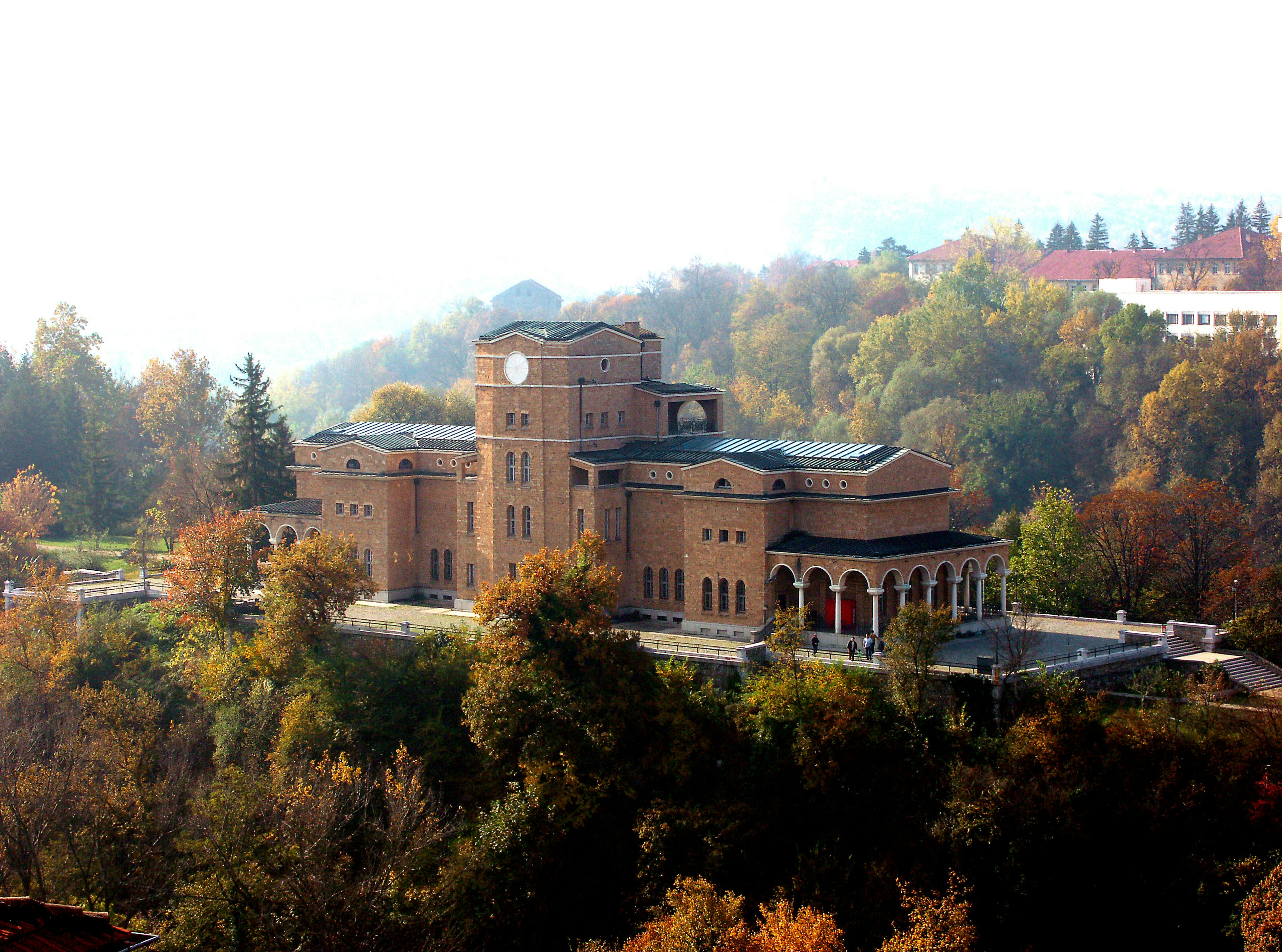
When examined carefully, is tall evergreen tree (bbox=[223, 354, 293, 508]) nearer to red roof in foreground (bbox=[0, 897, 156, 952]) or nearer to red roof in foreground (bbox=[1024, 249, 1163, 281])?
red roof in foreground (bbox=[0, 897, 156, 952])

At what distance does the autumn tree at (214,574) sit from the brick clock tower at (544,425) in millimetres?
8134

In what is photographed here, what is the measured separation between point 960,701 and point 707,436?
1683 cm

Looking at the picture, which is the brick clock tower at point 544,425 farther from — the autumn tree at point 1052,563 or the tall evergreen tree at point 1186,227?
the tall evergreen tree at point 1186,227

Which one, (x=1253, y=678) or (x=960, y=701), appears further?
(x=1253, y=678)

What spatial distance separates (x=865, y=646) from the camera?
45.6 m

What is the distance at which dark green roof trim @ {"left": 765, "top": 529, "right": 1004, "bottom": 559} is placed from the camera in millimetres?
47250

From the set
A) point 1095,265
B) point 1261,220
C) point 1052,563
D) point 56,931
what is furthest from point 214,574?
point 1261,220

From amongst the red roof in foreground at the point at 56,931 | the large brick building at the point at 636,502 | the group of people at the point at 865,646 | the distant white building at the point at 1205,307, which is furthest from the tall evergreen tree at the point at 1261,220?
the red roof in foreground at the point at 56,931

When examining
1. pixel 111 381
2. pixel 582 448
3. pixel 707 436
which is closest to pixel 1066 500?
pixel 707 436

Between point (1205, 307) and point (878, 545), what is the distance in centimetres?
6174

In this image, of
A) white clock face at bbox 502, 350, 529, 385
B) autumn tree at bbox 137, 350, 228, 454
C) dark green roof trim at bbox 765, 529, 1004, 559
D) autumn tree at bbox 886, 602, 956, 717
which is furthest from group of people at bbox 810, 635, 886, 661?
autumn tree at bbox 137, 350, 228, 454

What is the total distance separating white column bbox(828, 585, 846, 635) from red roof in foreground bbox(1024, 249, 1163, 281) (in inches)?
3161

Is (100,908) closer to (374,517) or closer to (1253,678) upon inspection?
(374,517)

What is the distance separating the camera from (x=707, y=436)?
55.8 metres
